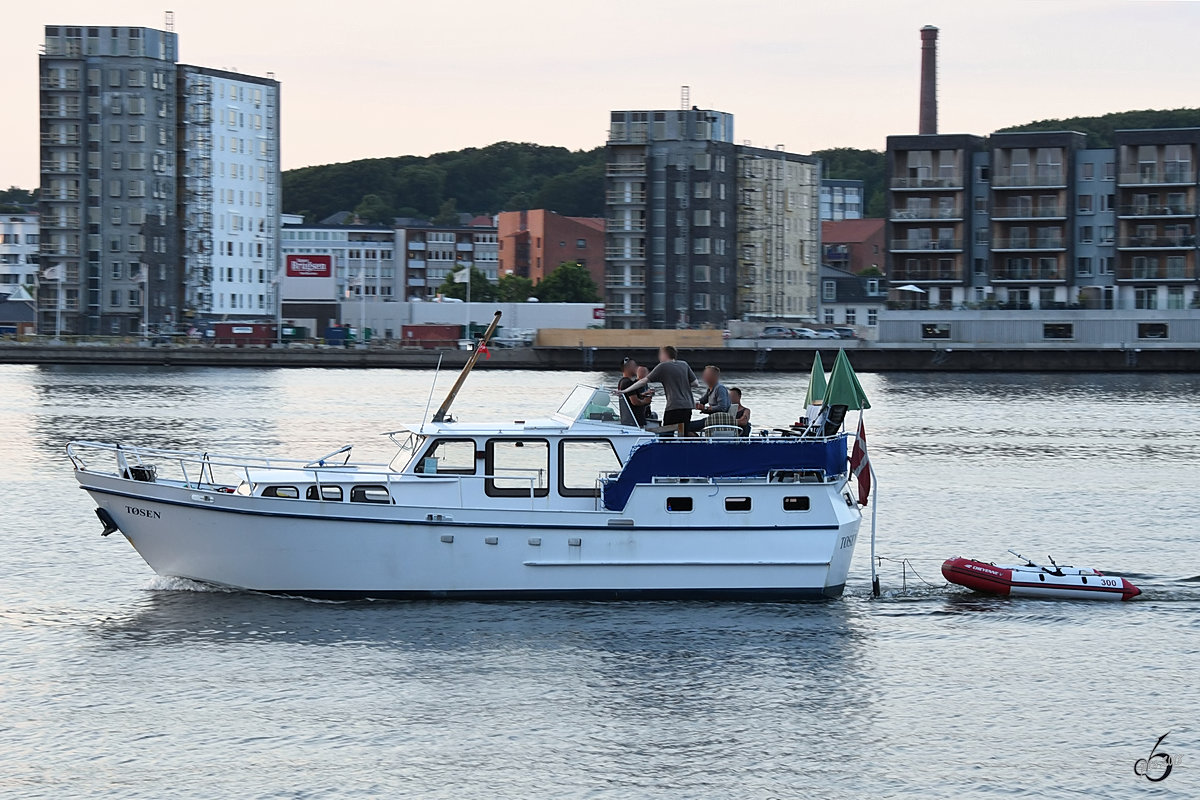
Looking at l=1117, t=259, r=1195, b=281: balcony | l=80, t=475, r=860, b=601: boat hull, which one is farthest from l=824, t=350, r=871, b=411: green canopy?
l=1117, t=259, r=1195, b=281: balcony

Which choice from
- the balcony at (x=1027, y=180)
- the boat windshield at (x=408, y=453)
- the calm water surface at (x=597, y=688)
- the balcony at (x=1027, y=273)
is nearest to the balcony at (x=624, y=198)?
the balcony at (x=1027, y=180)

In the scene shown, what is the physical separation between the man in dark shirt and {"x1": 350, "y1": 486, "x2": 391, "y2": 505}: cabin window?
3.70 metres

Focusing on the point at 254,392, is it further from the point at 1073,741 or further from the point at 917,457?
the point at 1073,741

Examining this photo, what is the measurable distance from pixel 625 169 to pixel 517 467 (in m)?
116

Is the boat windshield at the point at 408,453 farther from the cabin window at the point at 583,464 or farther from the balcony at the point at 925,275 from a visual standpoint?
the balcony at the point at 925,275

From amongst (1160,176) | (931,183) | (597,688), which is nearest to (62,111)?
(931,183)

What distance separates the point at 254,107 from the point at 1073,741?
142164 mm

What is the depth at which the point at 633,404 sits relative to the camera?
76.6 feet

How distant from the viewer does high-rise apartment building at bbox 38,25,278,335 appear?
436 feet

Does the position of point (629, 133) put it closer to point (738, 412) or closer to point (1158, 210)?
point (1158, 210)

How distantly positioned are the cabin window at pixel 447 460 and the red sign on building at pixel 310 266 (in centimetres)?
12561

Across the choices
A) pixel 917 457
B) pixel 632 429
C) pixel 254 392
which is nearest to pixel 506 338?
pixel 254 392

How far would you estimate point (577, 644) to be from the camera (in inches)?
852

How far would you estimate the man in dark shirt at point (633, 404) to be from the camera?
2294 cm
